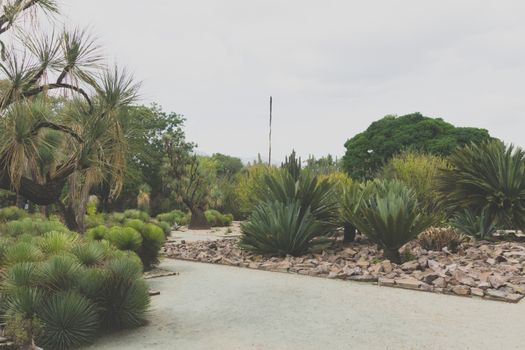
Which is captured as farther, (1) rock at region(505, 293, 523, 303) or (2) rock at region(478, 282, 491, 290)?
(2) rock at region(478, 282, 491, 290)

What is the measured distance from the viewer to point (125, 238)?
779 centimetres

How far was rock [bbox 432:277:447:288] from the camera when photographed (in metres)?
6.42

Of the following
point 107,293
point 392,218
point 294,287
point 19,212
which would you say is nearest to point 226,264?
point 294,287

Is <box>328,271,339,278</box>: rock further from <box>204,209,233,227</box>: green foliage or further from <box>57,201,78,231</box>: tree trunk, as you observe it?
<box>204,209,233,227</box>: green foliage

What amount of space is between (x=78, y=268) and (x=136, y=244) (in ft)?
11.5

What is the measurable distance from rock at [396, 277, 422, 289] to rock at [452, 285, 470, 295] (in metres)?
0.49

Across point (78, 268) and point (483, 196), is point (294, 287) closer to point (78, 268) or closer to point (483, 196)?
point (78, 268)

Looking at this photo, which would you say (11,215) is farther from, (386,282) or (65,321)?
(386,282)

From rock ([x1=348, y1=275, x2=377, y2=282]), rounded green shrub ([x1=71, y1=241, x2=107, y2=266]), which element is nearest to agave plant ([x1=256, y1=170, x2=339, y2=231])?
rock ([x1=348, y1=275, x2=377, y2=282])

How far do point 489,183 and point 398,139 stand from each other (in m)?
24.2

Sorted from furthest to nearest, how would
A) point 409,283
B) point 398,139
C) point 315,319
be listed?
1. point 398,139
2. point 409,283
3. point 315,319

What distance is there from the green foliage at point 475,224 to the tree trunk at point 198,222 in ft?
48.0

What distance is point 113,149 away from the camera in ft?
24.4

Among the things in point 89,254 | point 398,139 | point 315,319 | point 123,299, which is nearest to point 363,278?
point 315,319
